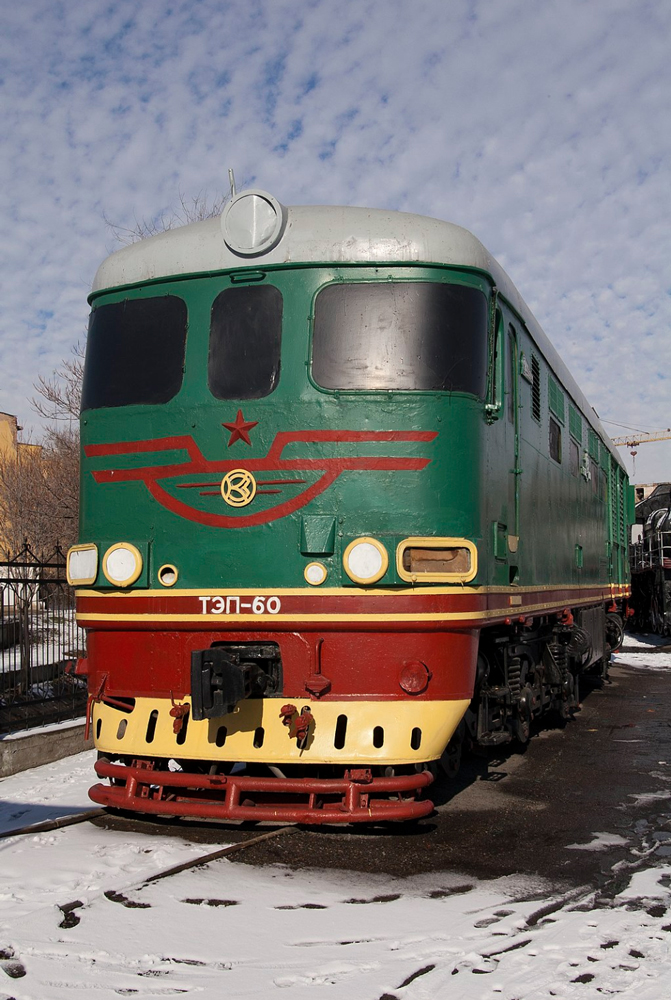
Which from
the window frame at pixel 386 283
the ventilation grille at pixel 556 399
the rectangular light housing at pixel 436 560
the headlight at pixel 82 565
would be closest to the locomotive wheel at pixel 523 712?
the rectangular light housing at pixel 436 560

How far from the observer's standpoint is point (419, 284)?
16.9ft

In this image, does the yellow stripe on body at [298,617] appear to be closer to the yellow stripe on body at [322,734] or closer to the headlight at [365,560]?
the headlight at [365,560]

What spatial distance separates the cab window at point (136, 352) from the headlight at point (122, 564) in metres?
0.91

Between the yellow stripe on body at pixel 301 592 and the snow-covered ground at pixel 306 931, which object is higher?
the yellow stripe on body at pixel 301 592

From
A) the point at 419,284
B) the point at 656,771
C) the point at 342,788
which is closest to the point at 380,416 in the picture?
the point at 419,284

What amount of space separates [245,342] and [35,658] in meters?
5.66

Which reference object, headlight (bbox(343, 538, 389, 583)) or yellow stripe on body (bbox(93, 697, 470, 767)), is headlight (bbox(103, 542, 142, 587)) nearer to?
yellow stripe on body (bbox(93, 697, 470, 767))

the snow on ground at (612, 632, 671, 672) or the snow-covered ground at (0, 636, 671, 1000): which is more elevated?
the snow-covered ground at (0, 636, 671, 1000)

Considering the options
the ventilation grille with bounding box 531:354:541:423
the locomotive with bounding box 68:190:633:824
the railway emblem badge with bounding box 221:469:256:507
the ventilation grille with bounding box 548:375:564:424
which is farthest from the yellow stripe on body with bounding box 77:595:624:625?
the ventilation grille with bounding box 548:375:564:424

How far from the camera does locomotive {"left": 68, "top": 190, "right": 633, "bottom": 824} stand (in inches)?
188

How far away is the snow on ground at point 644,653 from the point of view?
17750 mm

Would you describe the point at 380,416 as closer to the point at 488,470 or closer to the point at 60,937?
the point at 488,470

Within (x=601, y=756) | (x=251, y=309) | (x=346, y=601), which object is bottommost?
(x=601, y=756)

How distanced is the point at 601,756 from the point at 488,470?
3755 mm
